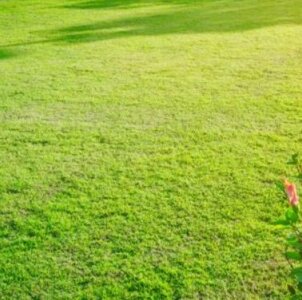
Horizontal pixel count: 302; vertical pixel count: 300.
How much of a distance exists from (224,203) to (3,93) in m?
2.84

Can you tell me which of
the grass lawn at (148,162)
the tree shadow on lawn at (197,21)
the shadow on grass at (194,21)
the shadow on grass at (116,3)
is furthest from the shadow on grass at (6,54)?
the shadow on grass at (116,3)

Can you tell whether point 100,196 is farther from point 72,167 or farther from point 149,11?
point 149,11

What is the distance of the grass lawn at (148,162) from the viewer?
8.57 ft

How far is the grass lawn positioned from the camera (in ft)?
8.57

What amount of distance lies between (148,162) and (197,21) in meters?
4.67

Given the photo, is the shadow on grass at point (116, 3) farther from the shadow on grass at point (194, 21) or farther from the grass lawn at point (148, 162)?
the grass lawn at point (148, 162)

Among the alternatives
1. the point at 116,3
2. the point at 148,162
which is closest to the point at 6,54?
the point at 116,3

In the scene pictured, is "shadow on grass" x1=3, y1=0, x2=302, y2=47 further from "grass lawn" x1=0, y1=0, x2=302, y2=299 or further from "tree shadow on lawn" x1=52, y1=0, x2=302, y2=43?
"grass lawn" x1=0, y1=0, x2=302, y2=299

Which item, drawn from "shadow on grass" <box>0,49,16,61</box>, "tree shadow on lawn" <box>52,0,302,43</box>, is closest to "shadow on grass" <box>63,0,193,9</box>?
"tree shadow on lawn" <box>52,0,302,43</box>

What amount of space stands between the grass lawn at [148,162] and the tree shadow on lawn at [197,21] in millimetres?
295

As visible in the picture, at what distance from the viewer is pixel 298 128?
407 centimetres

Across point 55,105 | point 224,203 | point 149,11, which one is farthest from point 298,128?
point 149,11

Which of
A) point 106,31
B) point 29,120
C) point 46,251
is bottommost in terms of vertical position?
point 46,251

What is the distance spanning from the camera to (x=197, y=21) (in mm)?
7910
